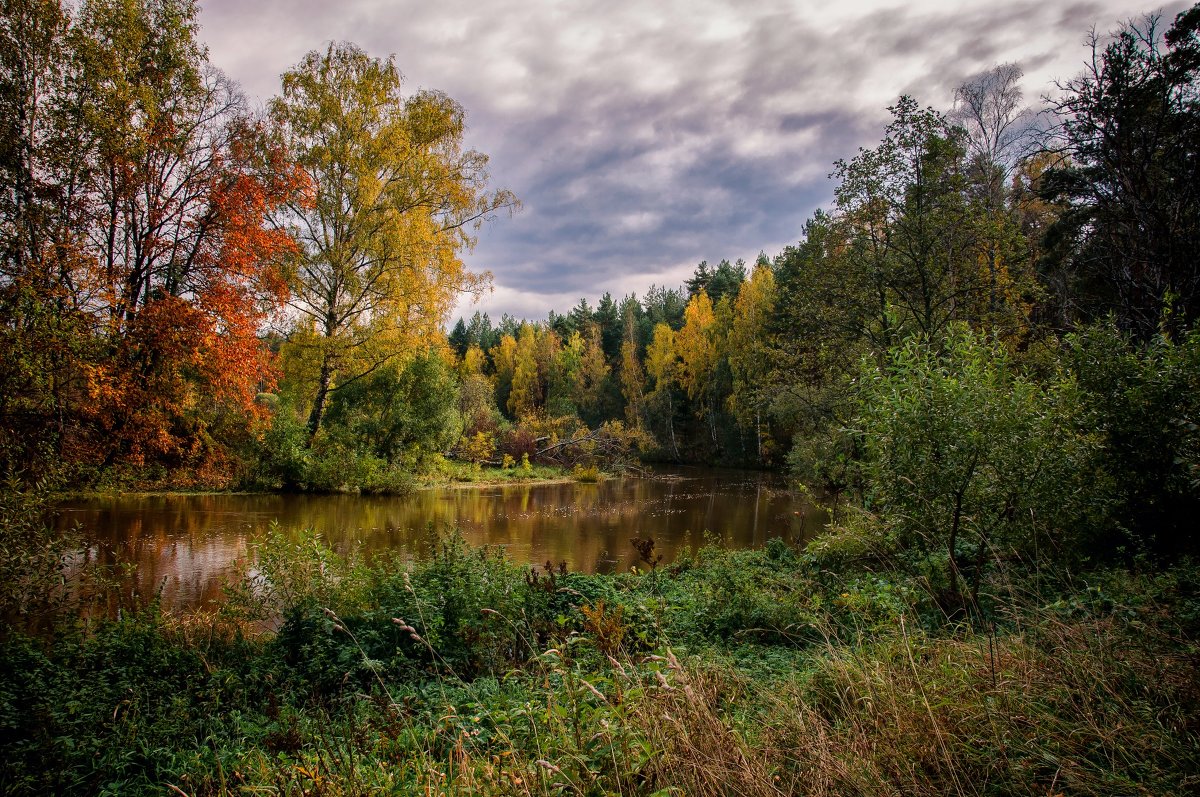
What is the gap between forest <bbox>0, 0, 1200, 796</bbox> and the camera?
8.80 ft

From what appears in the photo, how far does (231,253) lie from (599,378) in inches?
1609

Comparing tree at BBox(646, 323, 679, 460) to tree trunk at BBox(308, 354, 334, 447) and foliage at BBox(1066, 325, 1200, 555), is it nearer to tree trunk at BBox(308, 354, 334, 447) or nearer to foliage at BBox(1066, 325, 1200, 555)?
tree trunk at BBox(308, 354, 334, 447)

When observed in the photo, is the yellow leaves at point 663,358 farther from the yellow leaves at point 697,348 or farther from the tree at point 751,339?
the tree at point 751,339

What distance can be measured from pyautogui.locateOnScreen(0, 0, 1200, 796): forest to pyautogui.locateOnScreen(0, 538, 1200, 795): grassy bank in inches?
1.4

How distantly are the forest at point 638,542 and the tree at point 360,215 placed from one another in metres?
0.11

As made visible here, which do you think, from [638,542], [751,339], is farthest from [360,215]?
[751,339]

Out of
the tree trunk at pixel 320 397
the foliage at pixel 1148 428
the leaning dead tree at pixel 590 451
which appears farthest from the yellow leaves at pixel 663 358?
the foliage at pixel 1148 428

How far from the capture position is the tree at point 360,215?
17.1 meters

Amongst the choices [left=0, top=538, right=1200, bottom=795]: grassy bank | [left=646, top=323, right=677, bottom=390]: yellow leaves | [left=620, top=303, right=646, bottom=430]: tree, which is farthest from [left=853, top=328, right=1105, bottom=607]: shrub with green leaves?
[left=646, top=323, right=677, bottom=390]: yellow leaves

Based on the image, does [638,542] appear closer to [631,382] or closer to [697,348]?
[697,348]

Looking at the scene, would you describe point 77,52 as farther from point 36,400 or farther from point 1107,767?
point 1107,767

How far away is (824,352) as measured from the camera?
12.4 meters

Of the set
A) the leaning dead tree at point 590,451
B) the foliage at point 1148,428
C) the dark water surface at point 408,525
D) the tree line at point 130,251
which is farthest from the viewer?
the leaning dead tree at point 590,451

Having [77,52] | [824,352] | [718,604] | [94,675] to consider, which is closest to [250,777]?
[94,675]
